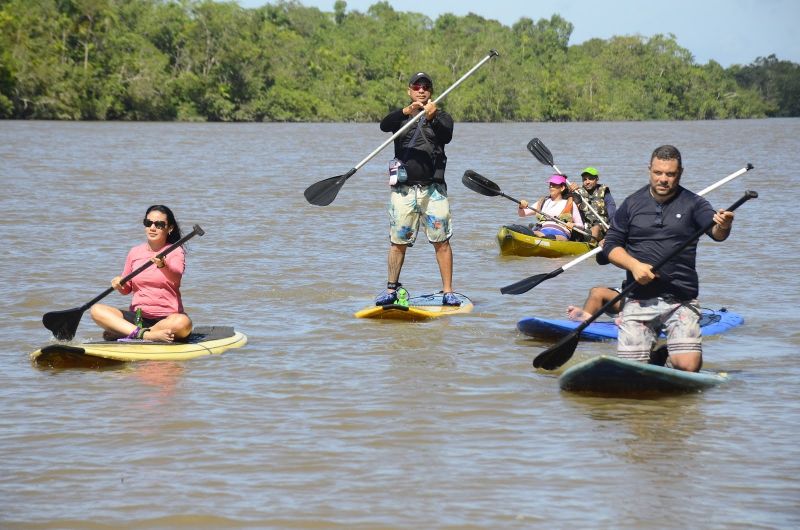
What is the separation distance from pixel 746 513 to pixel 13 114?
6672 centimetres

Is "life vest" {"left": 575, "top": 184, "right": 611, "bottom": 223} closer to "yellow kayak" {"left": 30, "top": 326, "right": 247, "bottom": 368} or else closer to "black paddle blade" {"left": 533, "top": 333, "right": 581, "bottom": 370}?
"black paddle blade" {"left": 533, "top": 333, "right": 581, "bottom": 370}

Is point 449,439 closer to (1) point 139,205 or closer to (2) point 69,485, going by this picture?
(2) point 69,485

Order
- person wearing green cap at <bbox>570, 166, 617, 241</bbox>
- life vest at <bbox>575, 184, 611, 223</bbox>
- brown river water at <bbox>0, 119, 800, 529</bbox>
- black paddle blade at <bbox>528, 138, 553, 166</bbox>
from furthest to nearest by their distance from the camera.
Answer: black paddle blade at <bbox>528, 138, 553, 166</bbox>, life vest at <bbox>575, 184, 611, 223</bbox>, person wearing green cap at <bbox>570, 166, 617, 241</bbox>, brown river water at <bbox>0, 119, 800, 529</bbox>

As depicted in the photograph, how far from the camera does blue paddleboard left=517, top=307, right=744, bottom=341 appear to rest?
28.5 ft

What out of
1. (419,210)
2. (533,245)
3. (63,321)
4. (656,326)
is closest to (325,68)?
(533,245)

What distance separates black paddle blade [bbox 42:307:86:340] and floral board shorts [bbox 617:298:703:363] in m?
3.47

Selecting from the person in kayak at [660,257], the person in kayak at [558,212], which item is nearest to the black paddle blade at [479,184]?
the person in kayak at [558,212]

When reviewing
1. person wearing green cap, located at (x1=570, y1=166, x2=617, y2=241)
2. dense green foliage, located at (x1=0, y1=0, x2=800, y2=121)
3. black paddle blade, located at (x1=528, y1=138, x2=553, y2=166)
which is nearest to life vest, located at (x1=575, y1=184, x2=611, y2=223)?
person wearing green cap, located at (x1=570, y1=166, x2=617, y2=241)

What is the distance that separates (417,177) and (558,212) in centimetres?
480

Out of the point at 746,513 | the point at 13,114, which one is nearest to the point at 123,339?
the point at 746,513

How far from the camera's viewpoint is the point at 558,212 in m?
14.1

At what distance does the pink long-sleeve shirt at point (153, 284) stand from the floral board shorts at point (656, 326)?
2.79m

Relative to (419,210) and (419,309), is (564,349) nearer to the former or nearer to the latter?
(419,309)

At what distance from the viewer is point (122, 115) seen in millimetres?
74938
